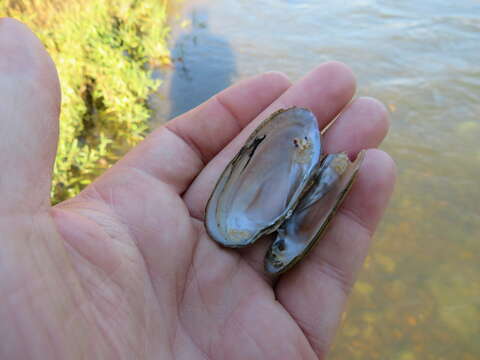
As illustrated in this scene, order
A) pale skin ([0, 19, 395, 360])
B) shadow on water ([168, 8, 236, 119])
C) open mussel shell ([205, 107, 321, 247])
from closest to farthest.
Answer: pale skin ([0, 19, 395, 360]) < open mussel shell ([205, 107, 321, 247]) < shadow on water ([168, 8, 236, 119])

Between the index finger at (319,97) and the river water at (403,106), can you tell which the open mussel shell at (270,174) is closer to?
the index finger at (319,97)

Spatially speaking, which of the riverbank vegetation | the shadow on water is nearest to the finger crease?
the riverbank vegetation

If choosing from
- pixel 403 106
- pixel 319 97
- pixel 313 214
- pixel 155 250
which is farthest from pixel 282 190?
pixel 403 106

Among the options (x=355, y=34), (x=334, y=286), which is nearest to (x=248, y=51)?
(x=355, y=34)

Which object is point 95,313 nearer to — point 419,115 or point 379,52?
point 419,115

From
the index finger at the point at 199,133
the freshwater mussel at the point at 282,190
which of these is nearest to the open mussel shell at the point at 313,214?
the freshwater mussel at the point at 282,190

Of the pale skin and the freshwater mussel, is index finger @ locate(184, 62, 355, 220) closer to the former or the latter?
the pale skin

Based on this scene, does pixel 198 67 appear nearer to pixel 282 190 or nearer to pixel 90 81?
pixel 90 81

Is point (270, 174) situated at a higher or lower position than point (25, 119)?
lower
